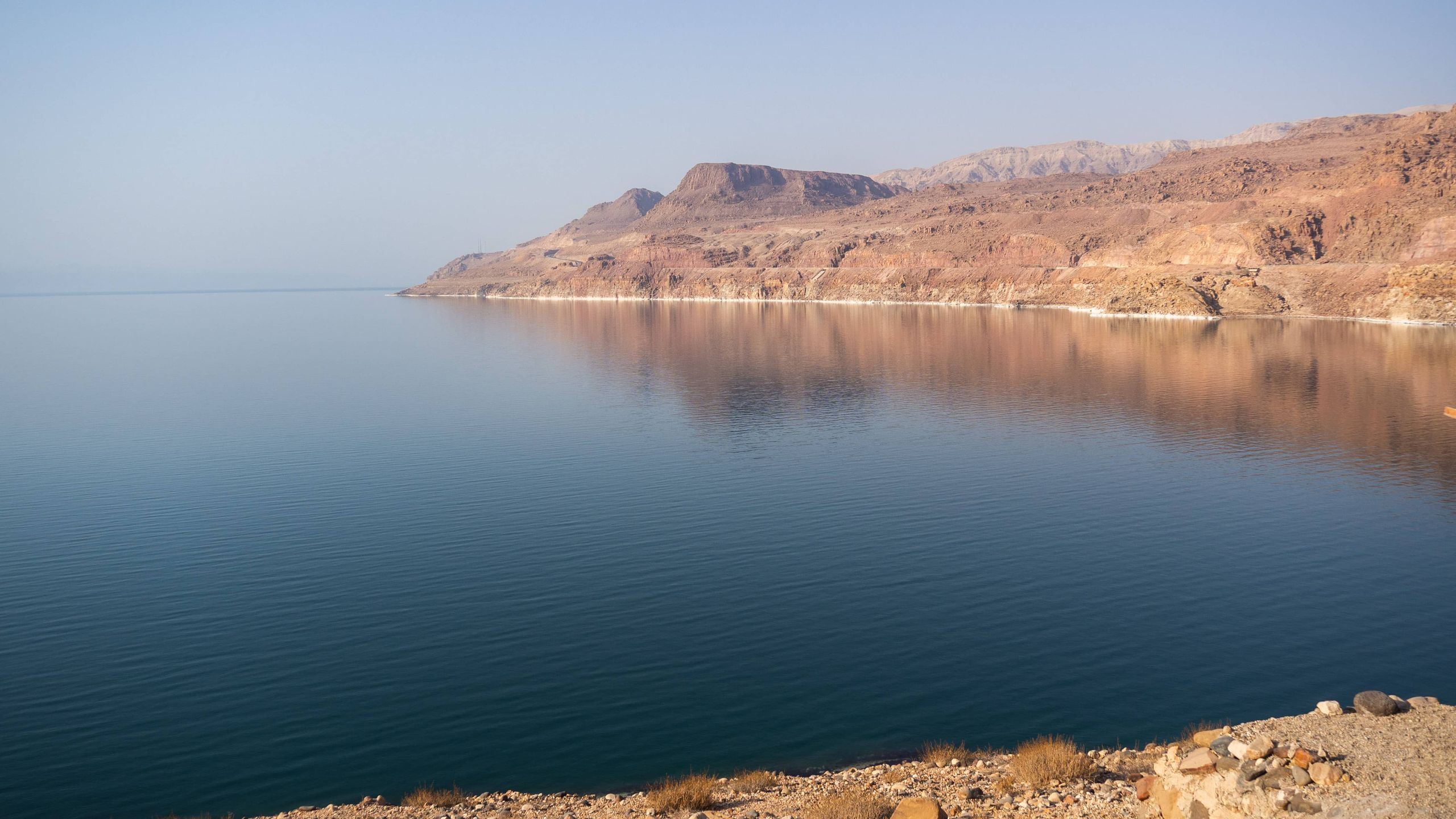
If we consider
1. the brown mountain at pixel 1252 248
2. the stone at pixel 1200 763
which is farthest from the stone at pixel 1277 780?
the brown mountain at pixel 1252 248

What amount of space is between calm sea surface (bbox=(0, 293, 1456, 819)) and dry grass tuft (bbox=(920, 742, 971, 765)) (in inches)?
23.9

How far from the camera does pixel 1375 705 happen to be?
14547mm

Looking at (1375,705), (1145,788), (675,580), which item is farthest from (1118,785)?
(675,580)

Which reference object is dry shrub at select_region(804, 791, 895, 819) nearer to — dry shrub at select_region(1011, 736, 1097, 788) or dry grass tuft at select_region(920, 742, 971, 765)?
dry shrub at select_region(1011, 736, 1097, 788)

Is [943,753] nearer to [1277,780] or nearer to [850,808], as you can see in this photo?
[850,808]

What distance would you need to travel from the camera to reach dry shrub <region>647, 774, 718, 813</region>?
1381 cm

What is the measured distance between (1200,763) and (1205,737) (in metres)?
1.89

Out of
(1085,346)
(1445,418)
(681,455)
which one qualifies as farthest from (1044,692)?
(1085,346)

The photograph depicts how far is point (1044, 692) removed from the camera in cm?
1886

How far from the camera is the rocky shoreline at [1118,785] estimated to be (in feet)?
39.9

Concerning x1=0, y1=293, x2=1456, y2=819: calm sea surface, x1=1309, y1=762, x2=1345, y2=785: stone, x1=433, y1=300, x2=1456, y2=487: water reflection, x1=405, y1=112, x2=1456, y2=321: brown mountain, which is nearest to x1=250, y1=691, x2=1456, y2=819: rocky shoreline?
x1=1309, y1=762, x2=1345, y2=785: stone

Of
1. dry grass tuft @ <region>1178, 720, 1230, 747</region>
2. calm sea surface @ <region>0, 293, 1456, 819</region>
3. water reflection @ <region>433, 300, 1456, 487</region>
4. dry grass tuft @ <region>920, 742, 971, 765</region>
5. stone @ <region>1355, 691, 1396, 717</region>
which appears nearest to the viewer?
stone @ <region>1355, 691, 1396, 717</region>

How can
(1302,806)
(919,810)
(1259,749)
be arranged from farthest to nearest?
(1259,749), (919,810), (1302,806)

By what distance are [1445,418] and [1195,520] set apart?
27.0 metres
